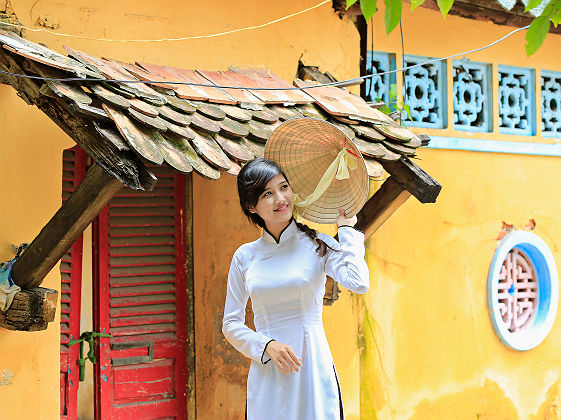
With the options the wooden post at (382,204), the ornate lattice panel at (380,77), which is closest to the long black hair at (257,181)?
the wooden post at (382,204)

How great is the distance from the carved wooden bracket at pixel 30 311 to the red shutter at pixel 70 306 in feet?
2.55

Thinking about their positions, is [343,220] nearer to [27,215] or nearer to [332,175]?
[332,175]

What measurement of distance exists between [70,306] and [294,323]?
2153mm

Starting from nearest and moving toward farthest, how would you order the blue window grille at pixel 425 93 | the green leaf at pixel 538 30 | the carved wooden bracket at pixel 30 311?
the green leaf at pixel 538 30 → the carved wooden bracket at pixel 30 311 → the blue window grille at pixel 425 93

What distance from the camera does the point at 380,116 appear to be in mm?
4957

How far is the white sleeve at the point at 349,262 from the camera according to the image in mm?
3006

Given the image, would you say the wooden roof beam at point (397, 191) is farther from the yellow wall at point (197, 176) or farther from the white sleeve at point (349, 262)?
the white sleeve at point (349, 262)

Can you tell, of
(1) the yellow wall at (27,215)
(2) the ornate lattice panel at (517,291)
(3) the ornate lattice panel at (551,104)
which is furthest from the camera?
(3) the ornate lattice panel at (551,104)

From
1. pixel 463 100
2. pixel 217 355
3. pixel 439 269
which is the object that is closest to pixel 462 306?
pixel 439 269

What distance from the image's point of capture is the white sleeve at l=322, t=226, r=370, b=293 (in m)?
3.01

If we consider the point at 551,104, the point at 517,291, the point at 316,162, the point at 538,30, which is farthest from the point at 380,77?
the point at 538,30

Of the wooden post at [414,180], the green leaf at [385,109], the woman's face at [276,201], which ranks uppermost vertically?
the green leaf at [385,109]

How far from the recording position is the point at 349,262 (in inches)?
119

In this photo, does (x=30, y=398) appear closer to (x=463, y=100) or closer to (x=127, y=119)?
(x=127, y=119)
